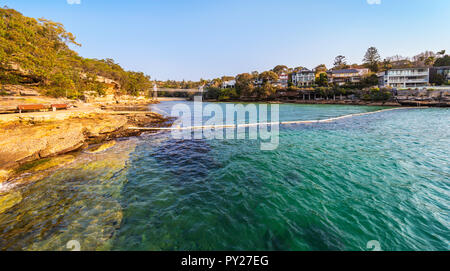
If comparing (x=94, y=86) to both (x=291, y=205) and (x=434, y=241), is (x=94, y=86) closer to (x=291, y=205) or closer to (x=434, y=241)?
(x=291, y=205)

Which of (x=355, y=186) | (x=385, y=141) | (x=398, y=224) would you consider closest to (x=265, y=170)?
(x=355, y=186)

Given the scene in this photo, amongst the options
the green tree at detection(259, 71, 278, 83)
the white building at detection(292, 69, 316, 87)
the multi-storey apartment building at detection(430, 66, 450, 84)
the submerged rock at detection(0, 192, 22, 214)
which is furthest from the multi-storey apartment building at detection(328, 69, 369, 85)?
the submerged rock at detection(0, 192, 22, 214)

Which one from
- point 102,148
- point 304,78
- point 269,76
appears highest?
point 269,76

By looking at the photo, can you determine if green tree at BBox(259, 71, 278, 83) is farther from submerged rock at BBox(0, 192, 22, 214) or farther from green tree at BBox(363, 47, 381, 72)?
submerged rock at BBox(0, 192, 22, 214)

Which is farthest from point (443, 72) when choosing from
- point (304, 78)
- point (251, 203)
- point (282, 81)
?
point (251, 203)

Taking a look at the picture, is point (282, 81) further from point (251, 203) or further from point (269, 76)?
point (251, 203)

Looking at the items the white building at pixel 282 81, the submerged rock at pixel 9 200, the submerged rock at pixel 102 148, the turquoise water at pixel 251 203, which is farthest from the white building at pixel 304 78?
the submerged rock at pixel 9 200
